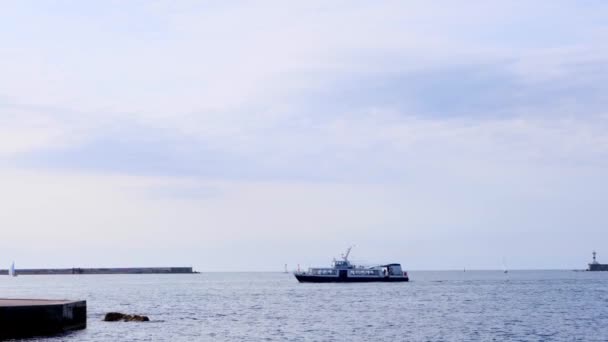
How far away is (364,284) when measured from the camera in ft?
615

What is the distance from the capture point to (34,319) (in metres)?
60.2

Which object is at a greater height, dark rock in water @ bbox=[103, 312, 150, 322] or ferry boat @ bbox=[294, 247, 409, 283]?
ferry boat @ bbox=[294, 247, 409, 283]

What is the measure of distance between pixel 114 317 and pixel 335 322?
20.1 metres

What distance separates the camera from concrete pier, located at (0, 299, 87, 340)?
5869 centimetres

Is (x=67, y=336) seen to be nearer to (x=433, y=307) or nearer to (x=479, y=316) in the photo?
(x=479, y=316)

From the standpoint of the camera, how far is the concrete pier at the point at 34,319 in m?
58.7

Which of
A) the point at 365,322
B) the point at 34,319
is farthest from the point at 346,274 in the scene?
the point at 34,319

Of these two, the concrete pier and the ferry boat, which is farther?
the ferry boat

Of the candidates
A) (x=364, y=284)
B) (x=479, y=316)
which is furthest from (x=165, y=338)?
(x=364, y=284)

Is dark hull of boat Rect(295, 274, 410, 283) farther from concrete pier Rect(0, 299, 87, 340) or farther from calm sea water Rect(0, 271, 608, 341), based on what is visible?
concrete pier Rect(0, 299, 87, 340)

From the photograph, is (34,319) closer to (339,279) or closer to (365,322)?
(365,322)

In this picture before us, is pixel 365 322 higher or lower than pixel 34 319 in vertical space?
lower

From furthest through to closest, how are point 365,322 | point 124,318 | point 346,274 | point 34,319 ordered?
point 346,274, point 365,322, point 124,318, point 34,319

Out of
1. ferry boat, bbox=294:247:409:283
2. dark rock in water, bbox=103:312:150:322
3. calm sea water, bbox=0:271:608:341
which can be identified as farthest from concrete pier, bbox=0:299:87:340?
ferry boat, bbox=294:247:409:283
